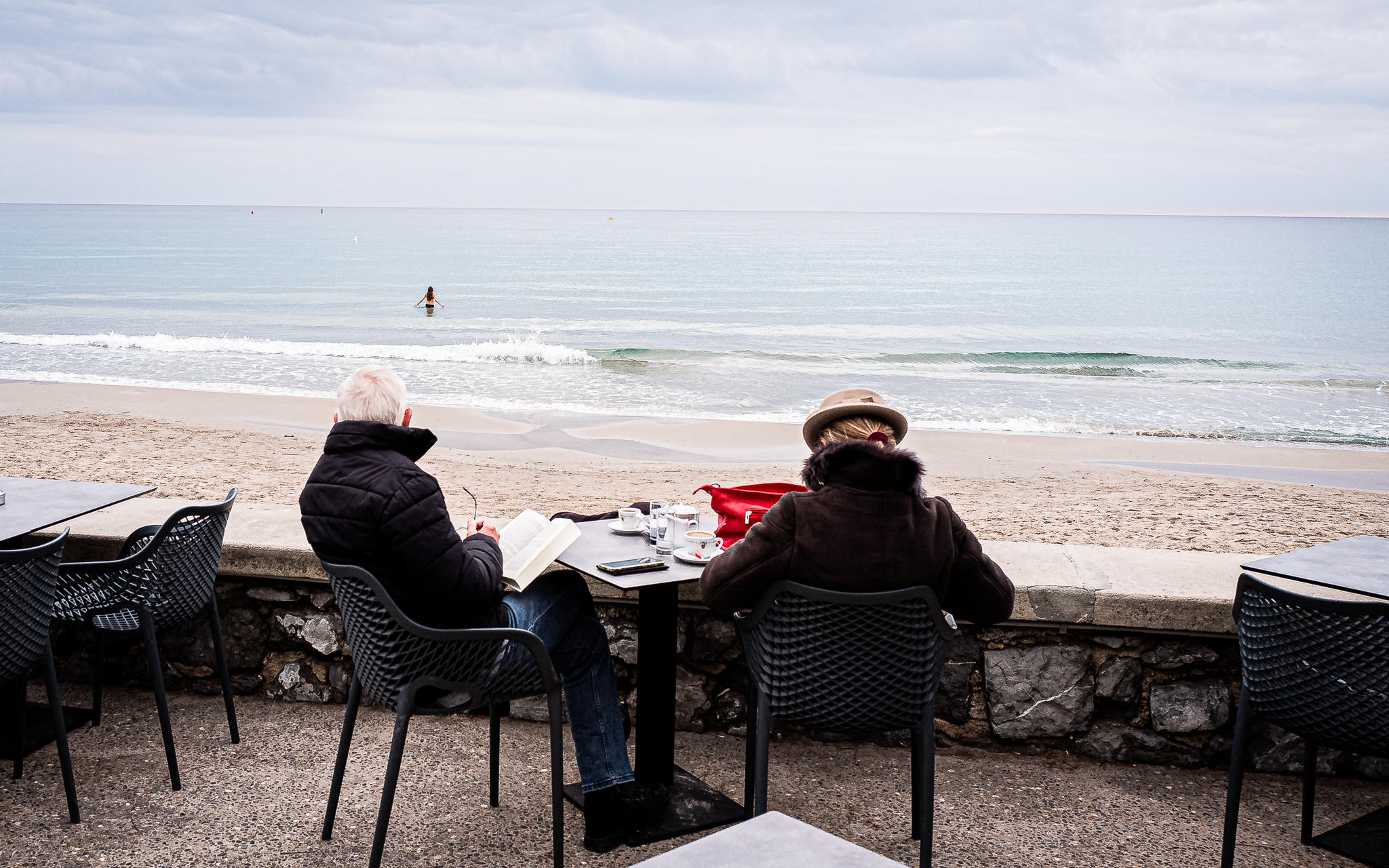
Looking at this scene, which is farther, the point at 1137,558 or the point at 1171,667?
the point at 1137,558

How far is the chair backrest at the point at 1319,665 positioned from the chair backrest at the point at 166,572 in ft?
10.0

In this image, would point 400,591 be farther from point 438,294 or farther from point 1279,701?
point 438,294

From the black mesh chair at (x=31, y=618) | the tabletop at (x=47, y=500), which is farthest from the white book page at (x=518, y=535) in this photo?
the tabletop at (x=47, y=500)

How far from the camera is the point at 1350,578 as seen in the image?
296 cm

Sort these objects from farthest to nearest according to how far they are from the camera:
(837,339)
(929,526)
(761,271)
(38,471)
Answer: (761,271)
(837,339)
(38,471)
(929,526)

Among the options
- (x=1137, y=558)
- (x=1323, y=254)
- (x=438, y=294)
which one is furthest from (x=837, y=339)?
(x=1323, y=254)

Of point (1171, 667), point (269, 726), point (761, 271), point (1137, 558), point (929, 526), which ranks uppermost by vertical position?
point (761, 271)

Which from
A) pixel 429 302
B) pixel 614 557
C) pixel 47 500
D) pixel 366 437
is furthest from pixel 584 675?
pixel 429 302

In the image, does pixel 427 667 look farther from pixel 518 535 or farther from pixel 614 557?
pixel 614 557

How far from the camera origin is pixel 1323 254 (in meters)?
80.9

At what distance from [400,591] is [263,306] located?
117ft

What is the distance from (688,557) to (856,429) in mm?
636

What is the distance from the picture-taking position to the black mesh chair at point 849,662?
255cm

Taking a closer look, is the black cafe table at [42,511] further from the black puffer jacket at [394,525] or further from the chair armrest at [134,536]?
the black puffer jacket at [394,525]
